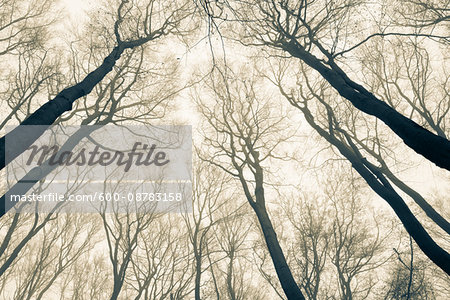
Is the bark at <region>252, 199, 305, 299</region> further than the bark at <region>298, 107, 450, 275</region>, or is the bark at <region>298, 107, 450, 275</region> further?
the bark at <region>252, 199, 305, 299</region>

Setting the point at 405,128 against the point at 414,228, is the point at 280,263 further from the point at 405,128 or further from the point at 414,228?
the point at 405,128

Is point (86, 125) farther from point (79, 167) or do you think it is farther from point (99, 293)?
point (99, 293)

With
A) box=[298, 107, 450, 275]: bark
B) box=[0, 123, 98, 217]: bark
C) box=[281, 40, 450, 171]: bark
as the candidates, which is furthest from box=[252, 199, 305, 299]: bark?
box=[0, 123, 98, 217]: bark

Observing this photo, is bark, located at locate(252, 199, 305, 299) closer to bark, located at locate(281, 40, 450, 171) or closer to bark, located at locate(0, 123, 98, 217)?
bark, located at locate(281, 40, 450, 171)

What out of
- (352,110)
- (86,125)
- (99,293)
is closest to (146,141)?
(86,125)

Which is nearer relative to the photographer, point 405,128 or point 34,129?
point 405,128

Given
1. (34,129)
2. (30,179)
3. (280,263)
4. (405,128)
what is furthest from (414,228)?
(30,179)

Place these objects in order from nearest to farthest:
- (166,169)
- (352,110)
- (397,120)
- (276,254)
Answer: (397,120)
(276,254)
(352,110)
(166,169)

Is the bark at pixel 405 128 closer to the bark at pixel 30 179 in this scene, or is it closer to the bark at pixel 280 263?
the bark at pixel 280 263

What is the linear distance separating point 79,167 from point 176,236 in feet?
18.9

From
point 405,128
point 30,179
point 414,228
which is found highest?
point 30,179

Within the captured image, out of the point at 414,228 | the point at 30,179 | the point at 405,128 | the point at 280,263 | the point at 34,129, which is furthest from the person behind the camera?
the point at 280,263

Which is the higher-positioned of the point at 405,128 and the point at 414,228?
the point at 405,128

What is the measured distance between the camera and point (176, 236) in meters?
14.3
